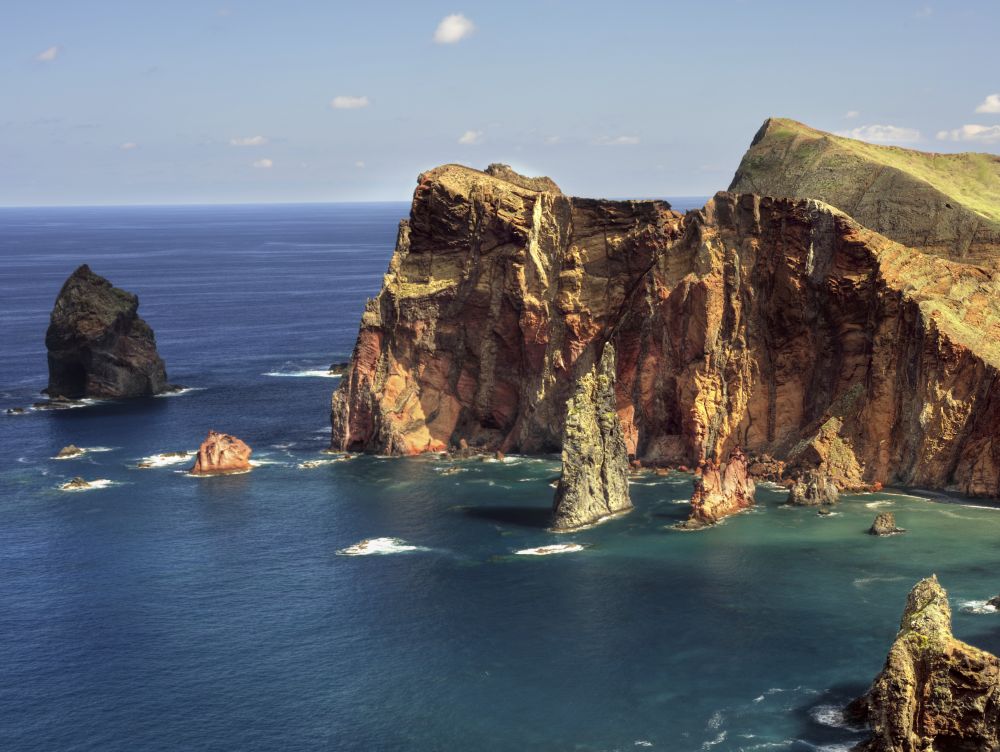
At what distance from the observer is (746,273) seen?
157250 millimetres

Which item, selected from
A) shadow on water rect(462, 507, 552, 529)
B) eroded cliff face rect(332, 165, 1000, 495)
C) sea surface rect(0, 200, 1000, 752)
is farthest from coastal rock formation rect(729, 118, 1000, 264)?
shadow on water rect(462, 507, 552, 529)

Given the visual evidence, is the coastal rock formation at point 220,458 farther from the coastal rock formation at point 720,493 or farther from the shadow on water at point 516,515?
the coastal rock formation at point 720,493

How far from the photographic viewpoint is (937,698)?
76812mm

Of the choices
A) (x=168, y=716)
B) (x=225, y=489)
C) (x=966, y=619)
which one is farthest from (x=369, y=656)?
(x=225, y=489)

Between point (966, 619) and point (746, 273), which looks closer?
point (966, 619)

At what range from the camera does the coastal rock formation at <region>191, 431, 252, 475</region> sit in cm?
16400

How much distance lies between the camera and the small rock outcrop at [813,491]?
138 m

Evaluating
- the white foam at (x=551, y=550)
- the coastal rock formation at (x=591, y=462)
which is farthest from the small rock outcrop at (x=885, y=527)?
the white foam at (x=551, y=550)

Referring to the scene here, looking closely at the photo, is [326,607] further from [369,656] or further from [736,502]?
[736,502]

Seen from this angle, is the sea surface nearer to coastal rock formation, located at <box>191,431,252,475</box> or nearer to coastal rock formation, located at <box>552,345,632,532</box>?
coastal rock formation, located at <box>552,345,632,532</box>

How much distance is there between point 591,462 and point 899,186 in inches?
2607

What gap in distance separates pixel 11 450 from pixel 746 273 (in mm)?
106618

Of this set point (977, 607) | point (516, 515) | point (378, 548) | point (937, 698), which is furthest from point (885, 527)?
point (378, 548)

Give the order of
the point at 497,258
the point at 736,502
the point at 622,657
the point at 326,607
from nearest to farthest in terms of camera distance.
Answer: the point at 622,657 → the point at 326,607 → the point at 736,502 → the point at 497,258
